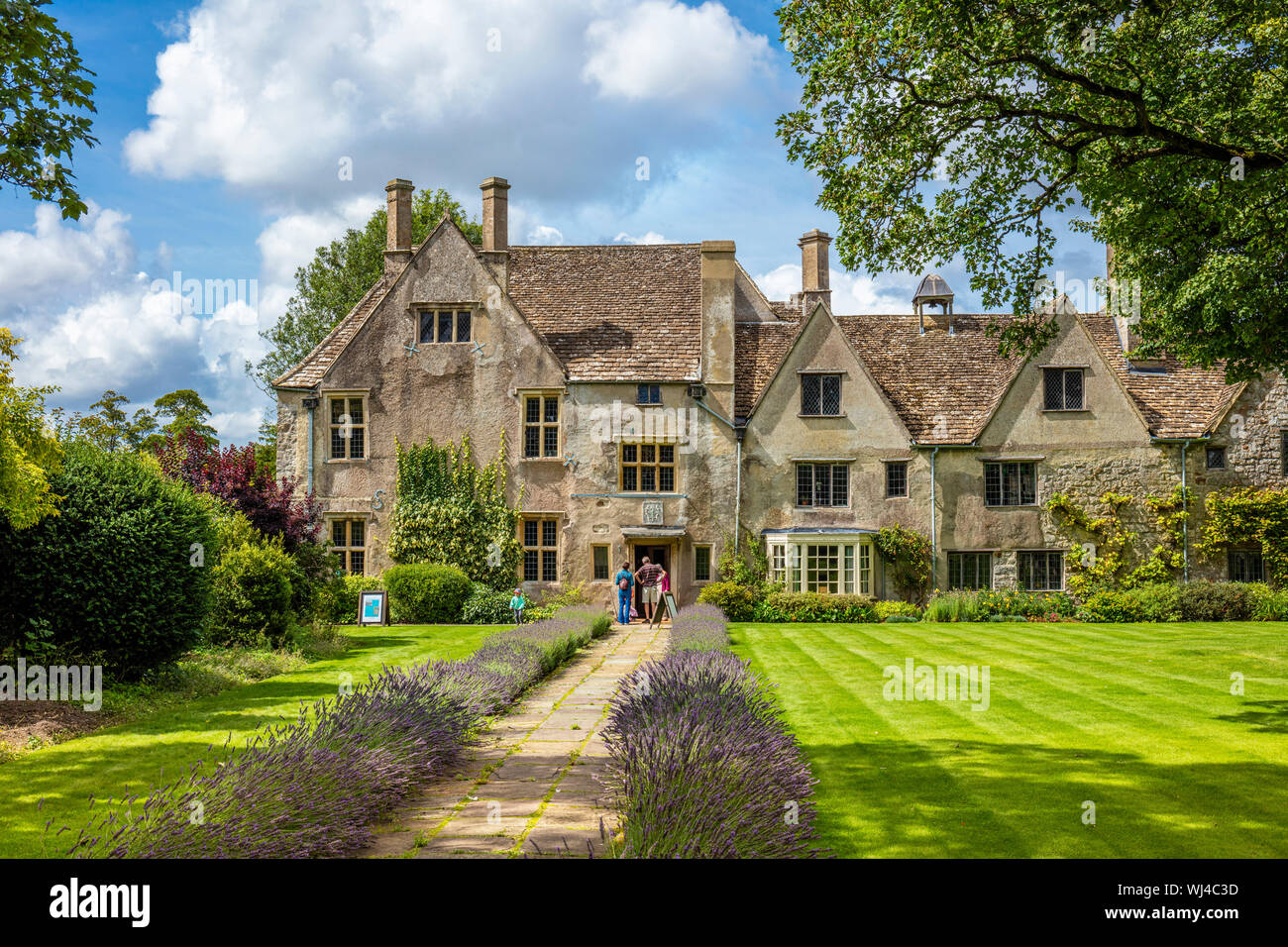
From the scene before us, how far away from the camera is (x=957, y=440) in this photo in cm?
3088

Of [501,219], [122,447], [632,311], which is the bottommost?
[122,447]

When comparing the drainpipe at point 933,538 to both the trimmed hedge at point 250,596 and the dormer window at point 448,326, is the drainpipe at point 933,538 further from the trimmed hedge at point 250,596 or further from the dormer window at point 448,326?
the trimmed hedge at point 250,596

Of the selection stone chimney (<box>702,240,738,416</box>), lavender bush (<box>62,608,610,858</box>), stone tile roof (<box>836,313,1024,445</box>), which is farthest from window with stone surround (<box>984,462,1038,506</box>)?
lavender bush (<box>62,608,610,858</box>)

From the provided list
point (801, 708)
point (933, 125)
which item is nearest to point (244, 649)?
point (801, 708)

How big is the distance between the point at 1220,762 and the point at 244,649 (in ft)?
47.9

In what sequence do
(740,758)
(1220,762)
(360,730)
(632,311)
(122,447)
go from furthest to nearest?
(632,311) < (122,447) < (1220,762) < (360,730) < (740,758)

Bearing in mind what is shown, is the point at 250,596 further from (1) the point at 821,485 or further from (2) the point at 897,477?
(2) the point at 897,477

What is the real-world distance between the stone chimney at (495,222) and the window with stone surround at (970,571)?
1746 centimetres

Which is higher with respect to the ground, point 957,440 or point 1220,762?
point 957,440

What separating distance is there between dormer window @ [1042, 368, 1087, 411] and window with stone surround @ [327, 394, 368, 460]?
72.0 ft

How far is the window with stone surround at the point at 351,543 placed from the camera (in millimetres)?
30844

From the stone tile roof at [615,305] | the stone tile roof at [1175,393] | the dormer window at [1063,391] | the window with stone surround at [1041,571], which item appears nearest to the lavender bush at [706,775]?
the stone tile roof at [615,305]

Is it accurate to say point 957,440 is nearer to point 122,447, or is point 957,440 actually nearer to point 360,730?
point 122,447
